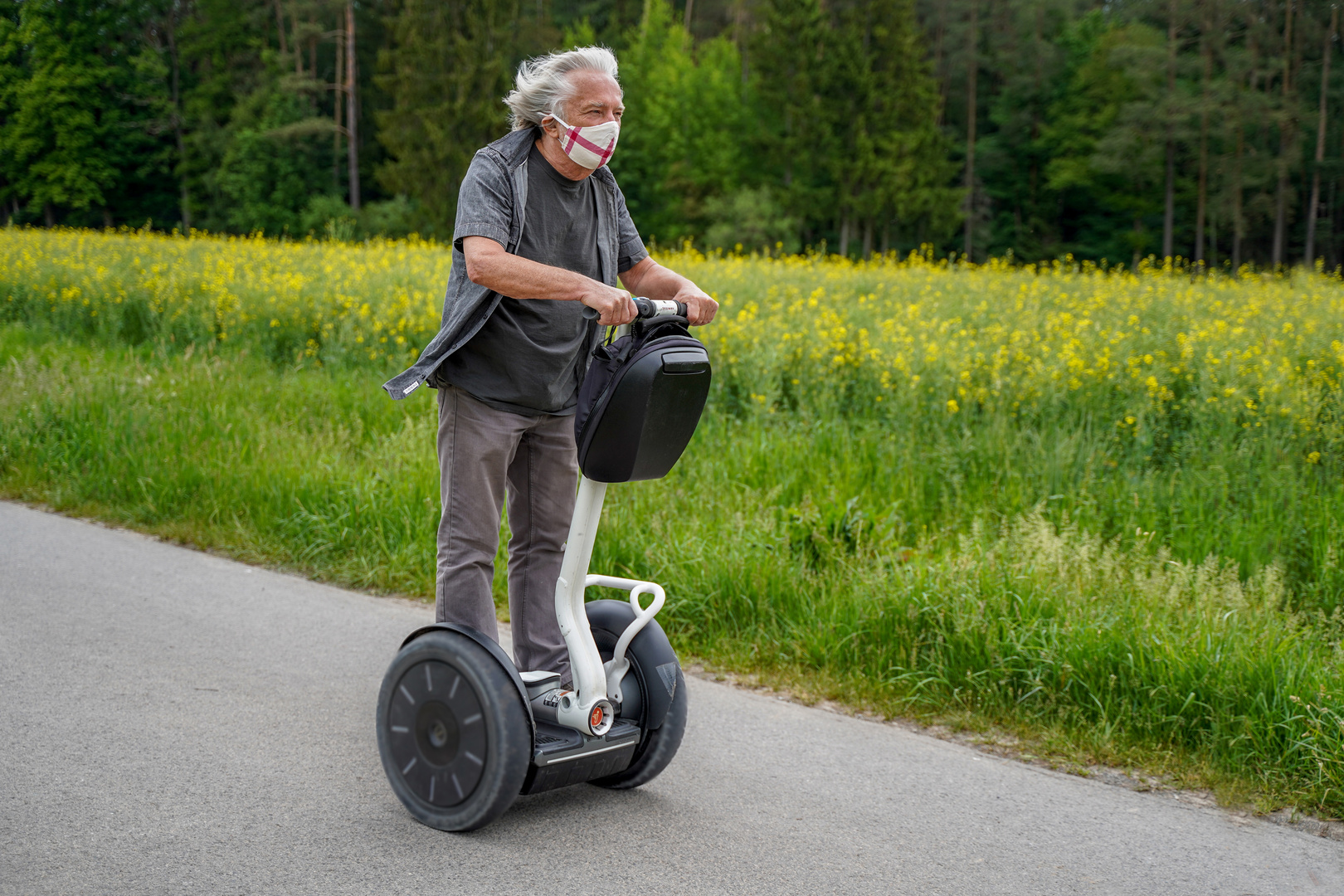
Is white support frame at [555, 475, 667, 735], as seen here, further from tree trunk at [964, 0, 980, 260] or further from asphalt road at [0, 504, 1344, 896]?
tree trunk at [964, 0, 980, 260]

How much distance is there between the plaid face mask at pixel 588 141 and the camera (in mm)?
2812

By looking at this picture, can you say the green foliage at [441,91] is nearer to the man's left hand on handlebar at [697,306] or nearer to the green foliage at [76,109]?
the green foliage at [76,109]

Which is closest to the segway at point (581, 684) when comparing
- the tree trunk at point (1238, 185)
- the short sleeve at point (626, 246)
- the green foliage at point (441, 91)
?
the short sleeve at point (626, 246)

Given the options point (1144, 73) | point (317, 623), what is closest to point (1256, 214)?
point (1144, 73)

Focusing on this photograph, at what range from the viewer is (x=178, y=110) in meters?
56.3

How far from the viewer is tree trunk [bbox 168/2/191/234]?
53719 millimetres

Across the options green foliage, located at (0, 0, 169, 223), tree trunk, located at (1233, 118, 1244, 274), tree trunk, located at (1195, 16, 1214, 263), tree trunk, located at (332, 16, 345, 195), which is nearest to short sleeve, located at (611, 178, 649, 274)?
tree trunk, located at (1195, 16, 1214, 263)

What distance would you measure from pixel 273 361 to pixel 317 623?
589 cm

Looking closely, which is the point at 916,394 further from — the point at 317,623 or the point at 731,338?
the point at 317,623

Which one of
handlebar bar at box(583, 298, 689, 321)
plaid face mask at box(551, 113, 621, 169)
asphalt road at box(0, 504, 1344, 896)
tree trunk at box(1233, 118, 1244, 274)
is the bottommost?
asphalt road at box(0, 504, 1344, 896)

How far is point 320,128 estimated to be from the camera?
48.5m

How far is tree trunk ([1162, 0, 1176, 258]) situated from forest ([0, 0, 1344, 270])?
188 mm

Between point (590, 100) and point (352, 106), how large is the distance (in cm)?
4920

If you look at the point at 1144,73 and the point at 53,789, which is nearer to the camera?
the point at 53,789
